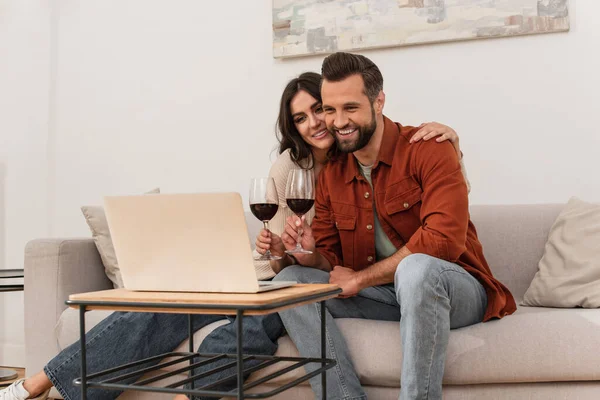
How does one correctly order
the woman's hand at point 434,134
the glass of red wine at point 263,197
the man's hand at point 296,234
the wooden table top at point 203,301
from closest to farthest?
the wooden table top at point 203,301 < the glass of red wine at point 263,197 < the man's hand at point 296,234 < the woman's hand at point 434,134

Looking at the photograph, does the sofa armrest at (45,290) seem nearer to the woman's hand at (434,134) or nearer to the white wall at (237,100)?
the white wall at (237,100)

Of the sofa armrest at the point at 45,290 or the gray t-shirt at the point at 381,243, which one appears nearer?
the gray t-shirt at the point at 381,243

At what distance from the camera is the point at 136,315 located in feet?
7.33

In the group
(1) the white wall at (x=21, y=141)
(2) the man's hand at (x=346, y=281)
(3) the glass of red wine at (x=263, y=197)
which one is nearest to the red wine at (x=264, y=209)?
(3) the glass of red wine at (x=263, y=197)

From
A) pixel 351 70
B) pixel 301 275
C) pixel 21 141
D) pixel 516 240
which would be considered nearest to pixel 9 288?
pixel 21 141

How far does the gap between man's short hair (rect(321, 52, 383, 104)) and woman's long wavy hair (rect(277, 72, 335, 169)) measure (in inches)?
12.4

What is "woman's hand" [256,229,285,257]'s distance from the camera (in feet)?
6.08

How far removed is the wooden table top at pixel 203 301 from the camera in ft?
4.52

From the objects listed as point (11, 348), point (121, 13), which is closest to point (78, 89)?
point (121, 13)

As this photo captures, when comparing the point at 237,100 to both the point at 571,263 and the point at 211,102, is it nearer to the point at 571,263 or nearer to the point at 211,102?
the point at 211,102

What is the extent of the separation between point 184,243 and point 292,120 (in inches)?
43.8

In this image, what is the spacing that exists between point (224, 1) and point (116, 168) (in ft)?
3.21

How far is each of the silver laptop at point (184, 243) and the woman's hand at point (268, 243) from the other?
229 millimetres

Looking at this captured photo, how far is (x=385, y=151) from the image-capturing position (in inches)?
87.7
